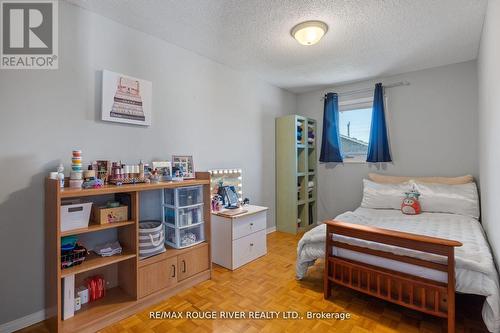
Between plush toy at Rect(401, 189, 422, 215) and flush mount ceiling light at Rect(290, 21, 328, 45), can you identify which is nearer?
flush mount ceiling light at Rect(290, 21, 328, 45)

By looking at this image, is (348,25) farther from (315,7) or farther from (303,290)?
(303,290)

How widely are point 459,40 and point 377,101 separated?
112 centimetres

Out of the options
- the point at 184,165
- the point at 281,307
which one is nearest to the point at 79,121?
the point at 184,165

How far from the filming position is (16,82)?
1.69 m

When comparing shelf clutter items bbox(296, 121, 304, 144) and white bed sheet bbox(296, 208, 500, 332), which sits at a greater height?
shelf clutter items bbox(296, 121, 304, 144)

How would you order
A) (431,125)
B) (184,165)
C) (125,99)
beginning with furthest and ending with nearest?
(431,125), (184,165), (125,99)

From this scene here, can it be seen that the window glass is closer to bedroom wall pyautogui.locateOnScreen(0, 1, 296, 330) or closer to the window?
the window

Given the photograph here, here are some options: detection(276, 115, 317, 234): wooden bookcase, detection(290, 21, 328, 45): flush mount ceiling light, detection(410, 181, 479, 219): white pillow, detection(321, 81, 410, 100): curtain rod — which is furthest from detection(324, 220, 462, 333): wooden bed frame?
detection(321, 81, 410, 100): curtain rod

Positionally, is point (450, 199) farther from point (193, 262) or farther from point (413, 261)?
point (193, 262)

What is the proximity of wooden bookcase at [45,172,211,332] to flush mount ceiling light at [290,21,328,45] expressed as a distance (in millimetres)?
1571

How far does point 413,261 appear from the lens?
1.66 m

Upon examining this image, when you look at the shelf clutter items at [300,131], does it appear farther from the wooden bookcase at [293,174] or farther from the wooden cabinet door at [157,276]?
the wooden cabinet door at [157,276]

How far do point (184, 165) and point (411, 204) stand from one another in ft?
8.52

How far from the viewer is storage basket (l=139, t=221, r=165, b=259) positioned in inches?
78.7
